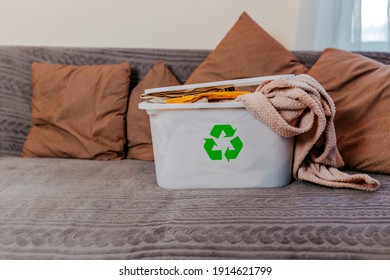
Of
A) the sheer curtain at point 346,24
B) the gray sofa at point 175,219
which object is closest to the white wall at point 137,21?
the sheer curtain at point 346,24

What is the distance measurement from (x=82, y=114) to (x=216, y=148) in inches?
23.3

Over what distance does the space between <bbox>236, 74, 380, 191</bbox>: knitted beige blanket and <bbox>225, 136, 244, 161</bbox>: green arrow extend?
0.08m

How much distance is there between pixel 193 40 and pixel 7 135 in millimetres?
791

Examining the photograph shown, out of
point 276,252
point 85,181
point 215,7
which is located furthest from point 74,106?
point 276,252

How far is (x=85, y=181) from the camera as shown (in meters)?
1.08

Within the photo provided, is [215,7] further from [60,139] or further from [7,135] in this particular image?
[7,135]

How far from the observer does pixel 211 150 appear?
3.21 feet

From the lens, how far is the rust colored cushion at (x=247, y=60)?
4.38 ft

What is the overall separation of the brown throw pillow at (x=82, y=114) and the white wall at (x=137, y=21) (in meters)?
0.29

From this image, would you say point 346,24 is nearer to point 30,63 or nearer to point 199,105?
point 199,105

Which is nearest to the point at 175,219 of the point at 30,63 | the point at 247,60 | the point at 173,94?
the point at 173,94

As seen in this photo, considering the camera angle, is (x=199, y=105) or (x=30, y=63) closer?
(x=199, y=105)

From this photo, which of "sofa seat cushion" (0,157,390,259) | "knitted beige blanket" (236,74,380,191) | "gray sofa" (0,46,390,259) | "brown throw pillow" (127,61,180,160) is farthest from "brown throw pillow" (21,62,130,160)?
"knitted beige blanket" (236,74,380,191)

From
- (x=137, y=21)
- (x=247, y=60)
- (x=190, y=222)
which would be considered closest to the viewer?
(x=190, y=222)
